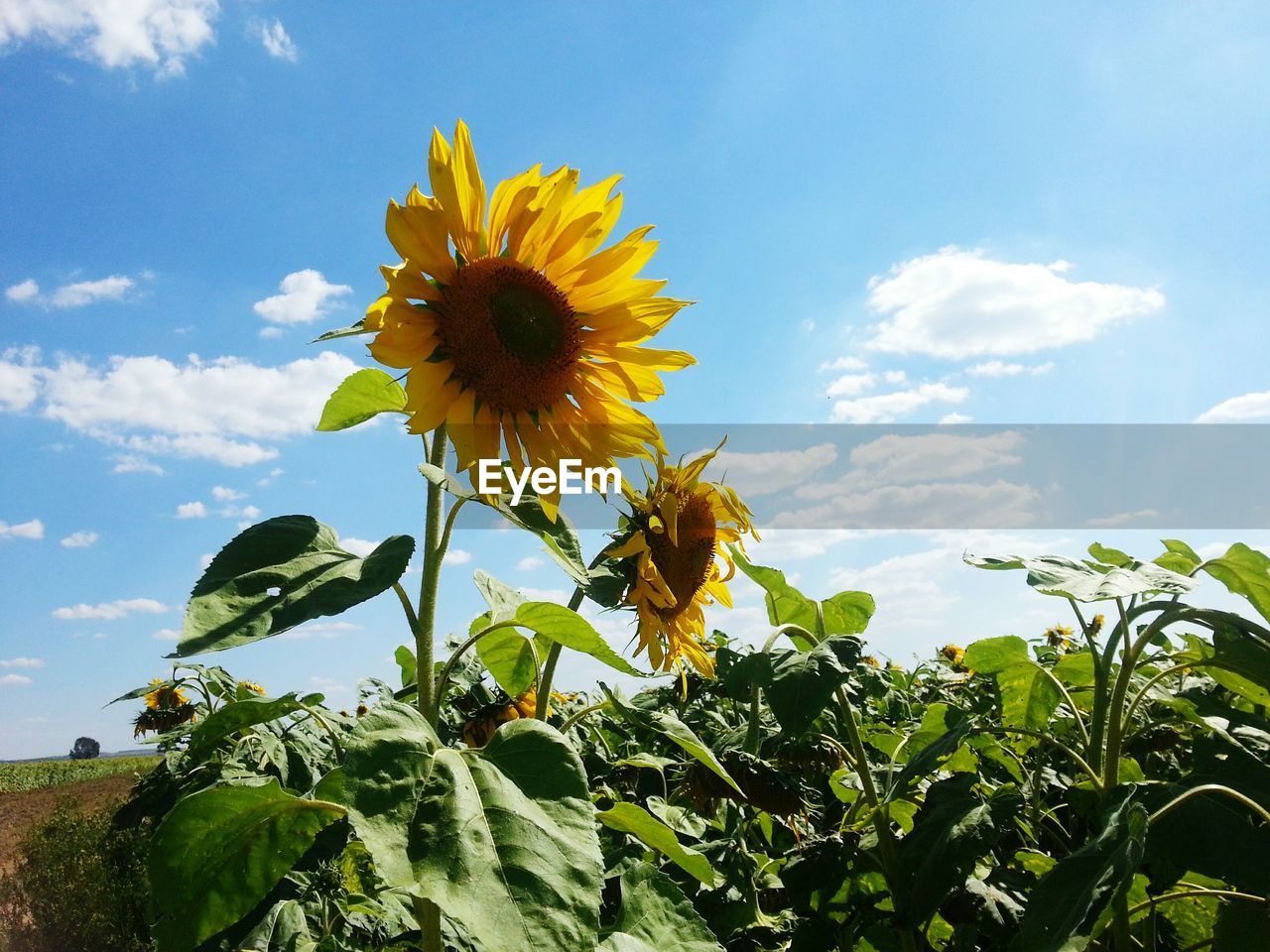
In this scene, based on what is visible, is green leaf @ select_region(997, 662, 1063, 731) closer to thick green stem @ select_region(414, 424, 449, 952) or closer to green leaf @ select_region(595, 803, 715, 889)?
green leaf @ select_region(595, 803, 715, 889)

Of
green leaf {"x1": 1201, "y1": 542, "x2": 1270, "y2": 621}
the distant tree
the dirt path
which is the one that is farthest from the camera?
the distant tree

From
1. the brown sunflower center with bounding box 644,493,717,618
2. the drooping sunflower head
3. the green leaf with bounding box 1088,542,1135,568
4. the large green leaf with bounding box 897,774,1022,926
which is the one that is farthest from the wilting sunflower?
the drooping sunflower head

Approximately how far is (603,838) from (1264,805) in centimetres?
139

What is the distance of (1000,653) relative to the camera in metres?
2.17

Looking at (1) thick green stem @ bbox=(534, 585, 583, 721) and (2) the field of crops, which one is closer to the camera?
(1) thick green stem @ bbox=(534, 585, 583, 721)

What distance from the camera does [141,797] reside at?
14.3ft

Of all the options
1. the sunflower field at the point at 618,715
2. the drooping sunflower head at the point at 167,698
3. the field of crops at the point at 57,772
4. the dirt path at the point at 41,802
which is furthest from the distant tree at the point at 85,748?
the sunflower field at the point at 618,715

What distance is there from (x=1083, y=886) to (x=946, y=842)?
38 cm

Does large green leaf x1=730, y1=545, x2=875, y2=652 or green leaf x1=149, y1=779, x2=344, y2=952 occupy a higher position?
large green leaf x1=730, y1=545, x2=875, y2=652

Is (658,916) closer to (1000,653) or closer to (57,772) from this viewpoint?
(1000,653)

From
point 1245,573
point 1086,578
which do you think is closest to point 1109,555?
point 1245,573

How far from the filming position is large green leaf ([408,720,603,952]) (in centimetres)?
102

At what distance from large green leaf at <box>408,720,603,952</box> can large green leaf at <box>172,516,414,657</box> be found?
0.87 ft

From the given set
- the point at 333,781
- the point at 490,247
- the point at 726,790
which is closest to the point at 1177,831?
the point at 726,790
